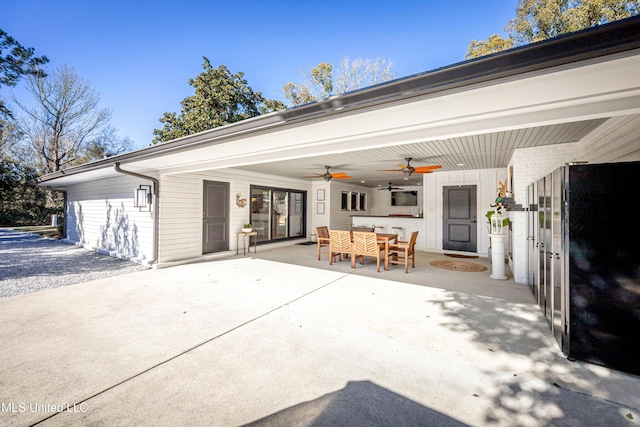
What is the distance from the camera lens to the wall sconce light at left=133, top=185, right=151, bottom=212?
605 centimetres

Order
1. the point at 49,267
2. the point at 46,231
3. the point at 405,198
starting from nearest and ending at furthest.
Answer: the point at 49,267, the point at 405,198, the point at 46,231

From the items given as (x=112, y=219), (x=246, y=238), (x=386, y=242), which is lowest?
(x=246, y=238)

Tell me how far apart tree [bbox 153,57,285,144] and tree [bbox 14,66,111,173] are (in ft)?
12.7

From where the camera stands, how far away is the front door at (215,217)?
22.3ft

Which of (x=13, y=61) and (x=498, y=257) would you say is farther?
(x=13, y=61)

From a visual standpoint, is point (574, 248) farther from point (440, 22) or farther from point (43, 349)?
point (440, 22)

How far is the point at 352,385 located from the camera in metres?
1.92

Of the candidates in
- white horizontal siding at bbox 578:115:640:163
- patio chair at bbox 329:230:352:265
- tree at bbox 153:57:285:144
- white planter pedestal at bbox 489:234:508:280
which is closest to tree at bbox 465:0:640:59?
white horizontal siding at bbox 578:115:640:163

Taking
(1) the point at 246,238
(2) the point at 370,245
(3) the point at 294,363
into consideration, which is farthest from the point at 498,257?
(1) the point at 246,238

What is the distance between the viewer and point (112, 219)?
23.8 ft

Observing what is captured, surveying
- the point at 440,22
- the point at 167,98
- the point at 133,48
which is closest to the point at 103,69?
the point at 133,48

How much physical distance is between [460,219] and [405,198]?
502 cm

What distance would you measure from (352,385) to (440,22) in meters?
11.0

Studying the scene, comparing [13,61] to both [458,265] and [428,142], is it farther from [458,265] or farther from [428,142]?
[458,265]
